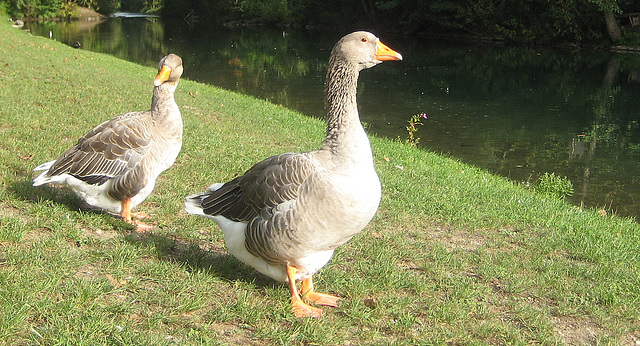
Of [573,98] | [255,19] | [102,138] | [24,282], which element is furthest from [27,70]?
[255,19]

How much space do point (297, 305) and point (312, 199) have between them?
0.82m

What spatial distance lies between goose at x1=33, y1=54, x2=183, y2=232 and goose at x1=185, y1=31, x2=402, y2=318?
1096 mm

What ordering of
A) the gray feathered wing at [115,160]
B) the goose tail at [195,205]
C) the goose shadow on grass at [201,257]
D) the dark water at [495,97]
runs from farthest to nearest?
the dark water at [495,97] < the gray feathered wing at [115,160] < the goose shadow on grass at [201,257] < the goose tail at [195,205]

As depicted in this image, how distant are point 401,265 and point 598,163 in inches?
365

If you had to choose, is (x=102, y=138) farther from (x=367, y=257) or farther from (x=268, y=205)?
(x=367, y=257)

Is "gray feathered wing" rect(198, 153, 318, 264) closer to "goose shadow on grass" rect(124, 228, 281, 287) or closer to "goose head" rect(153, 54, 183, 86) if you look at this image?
"goose shadow on grass" rect(124, 228, 281, 287)

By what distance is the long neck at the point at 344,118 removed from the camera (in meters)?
3.93

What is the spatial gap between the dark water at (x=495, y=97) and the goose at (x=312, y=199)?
745cm

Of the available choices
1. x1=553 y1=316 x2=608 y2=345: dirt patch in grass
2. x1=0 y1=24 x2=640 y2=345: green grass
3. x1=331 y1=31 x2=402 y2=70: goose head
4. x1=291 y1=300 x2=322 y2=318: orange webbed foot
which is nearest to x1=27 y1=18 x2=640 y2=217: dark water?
x1=0 y1=24 x2=640 y2=345: green grass

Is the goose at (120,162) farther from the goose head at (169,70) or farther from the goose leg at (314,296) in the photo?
the goose leg at (314,296)

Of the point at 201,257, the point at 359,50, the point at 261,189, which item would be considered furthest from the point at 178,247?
the point at 359,50

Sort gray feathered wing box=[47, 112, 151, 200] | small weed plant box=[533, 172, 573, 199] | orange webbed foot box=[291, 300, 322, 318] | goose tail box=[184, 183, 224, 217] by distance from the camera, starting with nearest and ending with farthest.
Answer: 1. orange webbed foot box=[291, 300, 322, 318]
2. goose tail box=[184, 183, 224, 217]
3. gray feathered wing box=[47, 112, 151, 200]
4. small weed plant box=[533, 172, 573, 199]

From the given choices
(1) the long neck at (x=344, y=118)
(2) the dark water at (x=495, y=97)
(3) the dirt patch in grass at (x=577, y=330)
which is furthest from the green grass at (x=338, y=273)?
(2) the dark water at (x=495, y=97)

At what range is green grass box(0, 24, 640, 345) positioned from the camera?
3758mm
